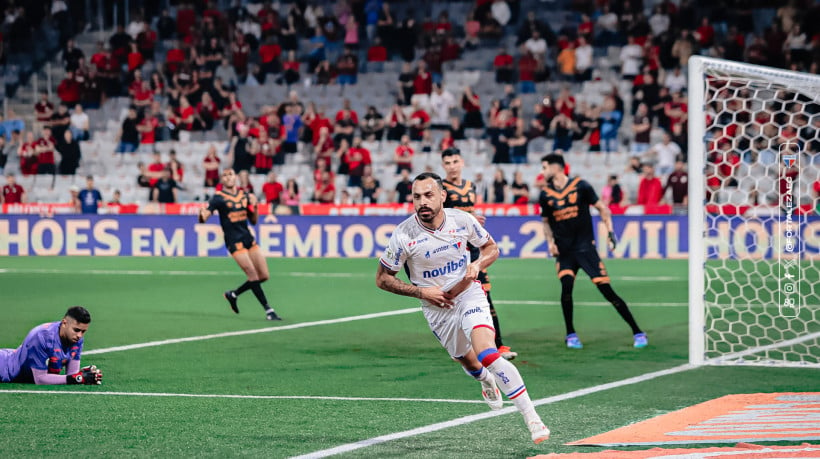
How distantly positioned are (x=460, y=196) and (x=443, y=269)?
395 centimetres

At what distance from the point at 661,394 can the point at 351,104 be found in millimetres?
24420

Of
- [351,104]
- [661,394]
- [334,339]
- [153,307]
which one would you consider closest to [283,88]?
[351,104]

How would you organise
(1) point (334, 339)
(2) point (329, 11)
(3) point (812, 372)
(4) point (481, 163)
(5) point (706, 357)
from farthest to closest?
(2) point (329, 11), (4) point (481, 163), (1) point (334, 339), (5) point (706, 357), (3) point (812, 372)

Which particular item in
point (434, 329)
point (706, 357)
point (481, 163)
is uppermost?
point (481, 163)

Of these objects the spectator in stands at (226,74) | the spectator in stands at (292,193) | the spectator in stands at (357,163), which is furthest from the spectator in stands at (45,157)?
the spectator in stands at (357,163)

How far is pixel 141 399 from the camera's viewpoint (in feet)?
31.3

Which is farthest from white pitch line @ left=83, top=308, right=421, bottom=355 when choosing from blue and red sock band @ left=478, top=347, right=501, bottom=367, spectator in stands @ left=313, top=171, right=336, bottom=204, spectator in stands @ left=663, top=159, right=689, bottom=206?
spectator in stands @ left=313, top=171, right=336, bottom=204

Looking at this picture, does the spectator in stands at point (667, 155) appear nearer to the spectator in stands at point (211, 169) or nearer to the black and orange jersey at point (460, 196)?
the spectator in stands at point (211, 169)

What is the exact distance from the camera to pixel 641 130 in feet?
95.3

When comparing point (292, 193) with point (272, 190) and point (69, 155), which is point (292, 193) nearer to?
point (272, 190)

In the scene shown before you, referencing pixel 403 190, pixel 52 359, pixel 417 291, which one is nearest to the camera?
pixel 417 291

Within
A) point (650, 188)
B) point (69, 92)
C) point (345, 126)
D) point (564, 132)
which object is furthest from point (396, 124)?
point (69, 92)

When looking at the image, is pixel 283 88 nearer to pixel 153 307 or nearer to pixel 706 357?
pixel 153 307

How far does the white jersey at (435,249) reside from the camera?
811 centimetres
